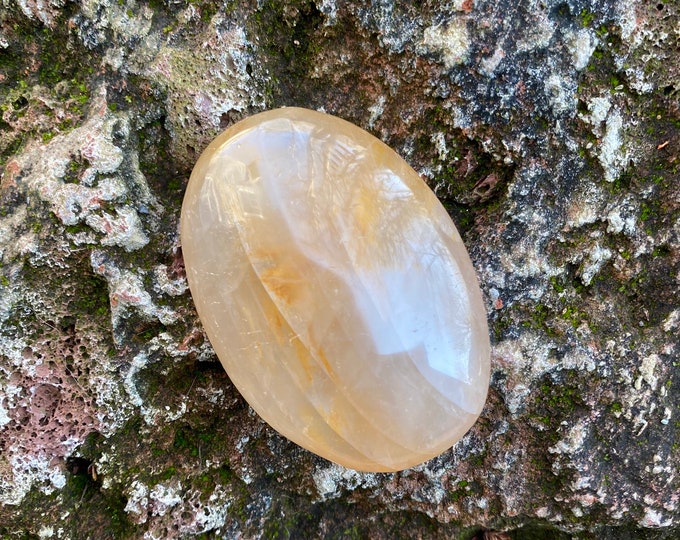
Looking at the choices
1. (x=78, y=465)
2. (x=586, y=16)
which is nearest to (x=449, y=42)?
(x=586, y=16)

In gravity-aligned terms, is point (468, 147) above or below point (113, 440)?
above

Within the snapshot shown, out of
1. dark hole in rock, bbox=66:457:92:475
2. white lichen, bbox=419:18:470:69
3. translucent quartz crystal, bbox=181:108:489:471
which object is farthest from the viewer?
dark hole in rock, bbox=66:457:92:475

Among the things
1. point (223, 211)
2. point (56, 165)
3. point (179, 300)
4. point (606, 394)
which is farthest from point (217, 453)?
point (606, 394)

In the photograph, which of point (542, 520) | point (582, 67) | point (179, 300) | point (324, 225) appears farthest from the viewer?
point (542, 520)

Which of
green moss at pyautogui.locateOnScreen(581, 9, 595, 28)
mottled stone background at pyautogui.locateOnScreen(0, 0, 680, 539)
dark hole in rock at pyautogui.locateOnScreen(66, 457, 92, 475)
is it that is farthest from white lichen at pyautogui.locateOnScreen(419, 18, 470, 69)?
dark hole in rock at pyautogui.locateOnScreen(66, 457, 92, 475)

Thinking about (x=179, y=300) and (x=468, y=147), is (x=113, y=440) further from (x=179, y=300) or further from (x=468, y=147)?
(x=468, y=147)

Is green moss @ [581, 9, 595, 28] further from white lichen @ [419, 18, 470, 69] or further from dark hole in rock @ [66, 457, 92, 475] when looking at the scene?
dark hole in rock @ [66, 457, 92, 475]

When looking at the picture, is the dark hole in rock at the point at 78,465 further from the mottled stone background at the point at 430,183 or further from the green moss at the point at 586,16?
the green moss at the point at 586,16

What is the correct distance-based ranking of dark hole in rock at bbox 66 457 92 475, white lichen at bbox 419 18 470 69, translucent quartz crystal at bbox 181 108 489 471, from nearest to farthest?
translucent quartz crystal at bbox 181 108 489 471
white lichen at bbox 419 18 470 69
dark hole in rock at bbox 66 457 92 475
